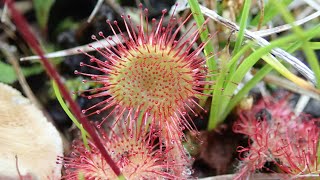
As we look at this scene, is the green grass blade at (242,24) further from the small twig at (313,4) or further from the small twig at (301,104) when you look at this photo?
the small twig at (301,104)

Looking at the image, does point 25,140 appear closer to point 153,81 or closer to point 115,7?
point 153,81

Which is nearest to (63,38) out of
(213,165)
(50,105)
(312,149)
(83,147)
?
(50,105)

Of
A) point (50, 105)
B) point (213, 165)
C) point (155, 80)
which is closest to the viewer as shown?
point (155, 80)

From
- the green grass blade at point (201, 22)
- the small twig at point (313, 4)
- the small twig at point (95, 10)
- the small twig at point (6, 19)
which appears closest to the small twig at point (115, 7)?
the small twig at point (95, 10)

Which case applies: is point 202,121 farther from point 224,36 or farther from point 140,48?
point 140,48

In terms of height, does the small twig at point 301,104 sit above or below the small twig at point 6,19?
below

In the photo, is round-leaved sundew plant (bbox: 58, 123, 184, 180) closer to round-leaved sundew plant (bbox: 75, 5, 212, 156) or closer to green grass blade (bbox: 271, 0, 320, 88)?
round-leaved sundew plant (bbox: 75, 5, 212, 156)
